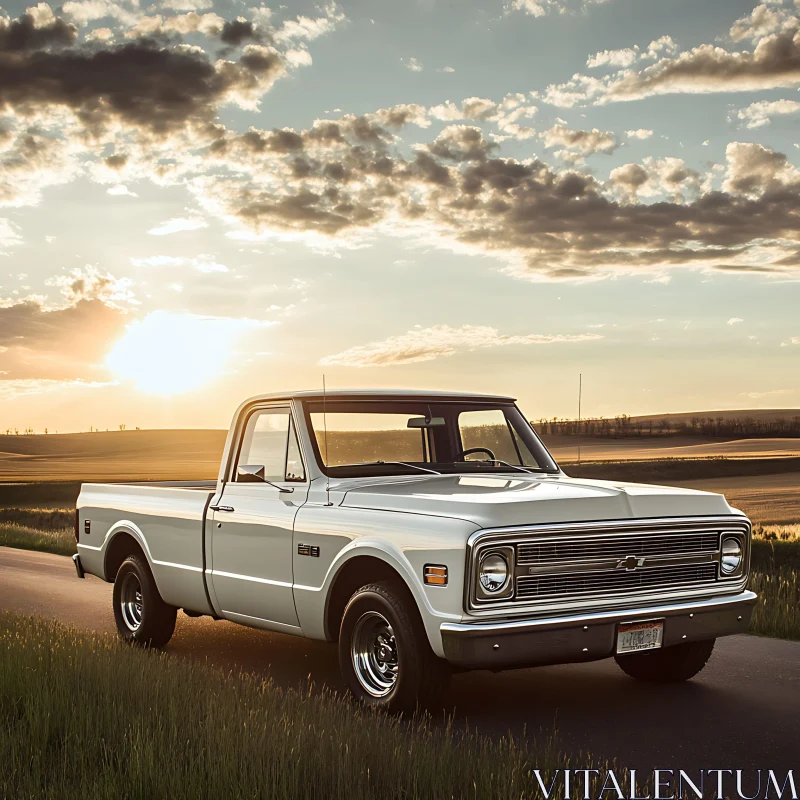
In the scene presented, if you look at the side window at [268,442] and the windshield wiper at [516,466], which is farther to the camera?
the windshield wiper at [516,466]

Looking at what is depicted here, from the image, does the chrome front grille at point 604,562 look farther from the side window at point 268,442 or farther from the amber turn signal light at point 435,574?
the side window at point 268,442

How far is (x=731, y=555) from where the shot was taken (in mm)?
7711

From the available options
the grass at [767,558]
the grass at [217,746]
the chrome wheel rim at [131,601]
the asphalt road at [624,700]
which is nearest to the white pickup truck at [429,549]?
the chrome wheel rim at [131,601]

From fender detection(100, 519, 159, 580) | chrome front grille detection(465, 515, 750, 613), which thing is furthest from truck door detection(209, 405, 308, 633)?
chrome front grille detection(465, 515, 750, 613)

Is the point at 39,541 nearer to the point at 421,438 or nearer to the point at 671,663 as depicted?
the point at 421,438

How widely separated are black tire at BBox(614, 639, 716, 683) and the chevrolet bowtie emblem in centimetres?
132

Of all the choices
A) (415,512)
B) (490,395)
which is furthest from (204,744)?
(490,395)

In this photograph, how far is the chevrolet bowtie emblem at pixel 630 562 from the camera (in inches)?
276

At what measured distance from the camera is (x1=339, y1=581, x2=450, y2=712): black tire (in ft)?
21.9

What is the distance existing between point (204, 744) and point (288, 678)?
2601mm

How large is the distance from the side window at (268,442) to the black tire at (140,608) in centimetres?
162

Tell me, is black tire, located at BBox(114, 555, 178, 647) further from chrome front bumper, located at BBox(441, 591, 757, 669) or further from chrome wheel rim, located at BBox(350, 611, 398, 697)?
chrome front bumper, located at BBox(441, 591, 757, 669)

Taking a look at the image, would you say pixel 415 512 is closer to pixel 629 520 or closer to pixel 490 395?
pixel 629 520

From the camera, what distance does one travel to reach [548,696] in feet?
25.9
